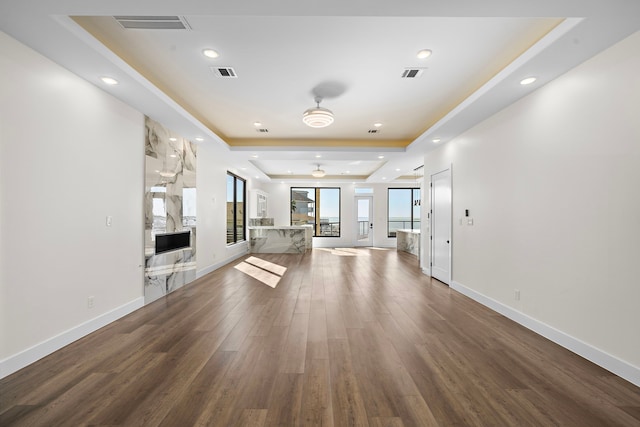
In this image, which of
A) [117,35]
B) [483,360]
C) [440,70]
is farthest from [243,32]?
[483,360]

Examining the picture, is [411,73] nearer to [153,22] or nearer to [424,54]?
[424,54]

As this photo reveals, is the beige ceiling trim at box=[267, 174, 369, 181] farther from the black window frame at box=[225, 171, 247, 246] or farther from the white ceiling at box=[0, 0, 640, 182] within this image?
the white ceiling at box=[0, 0, 640, 182]

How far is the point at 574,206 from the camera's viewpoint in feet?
8.73

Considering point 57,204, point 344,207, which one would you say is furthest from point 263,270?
point 344,207

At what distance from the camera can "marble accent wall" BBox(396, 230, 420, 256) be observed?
29.9 feet

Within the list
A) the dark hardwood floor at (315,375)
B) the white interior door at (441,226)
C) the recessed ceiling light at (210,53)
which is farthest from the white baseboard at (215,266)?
the white interior door at (441,226)

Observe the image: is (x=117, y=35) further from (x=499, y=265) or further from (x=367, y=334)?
(x=499, y=265)

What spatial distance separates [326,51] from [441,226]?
4022mm

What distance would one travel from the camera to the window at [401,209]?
11.5m

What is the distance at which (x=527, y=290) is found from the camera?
3225mm

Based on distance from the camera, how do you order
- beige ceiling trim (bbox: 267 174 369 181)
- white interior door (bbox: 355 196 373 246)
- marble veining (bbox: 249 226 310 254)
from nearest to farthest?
marble veining (bbox: 249 226 310 254) → beige ceiling trim (bbox: 267 174 369 181) → white interior door (bbox: 355 196 373 246)

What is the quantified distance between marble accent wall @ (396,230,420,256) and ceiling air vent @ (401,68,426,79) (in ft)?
21.0

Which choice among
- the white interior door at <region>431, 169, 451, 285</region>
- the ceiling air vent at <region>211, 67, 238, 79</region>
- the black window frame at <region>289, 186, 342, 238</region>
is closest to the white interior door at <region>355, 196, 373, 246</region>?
the black window frame at <region>289, 186, 342, 238</region>

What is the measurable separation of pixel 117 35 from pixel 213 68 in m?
0.86
